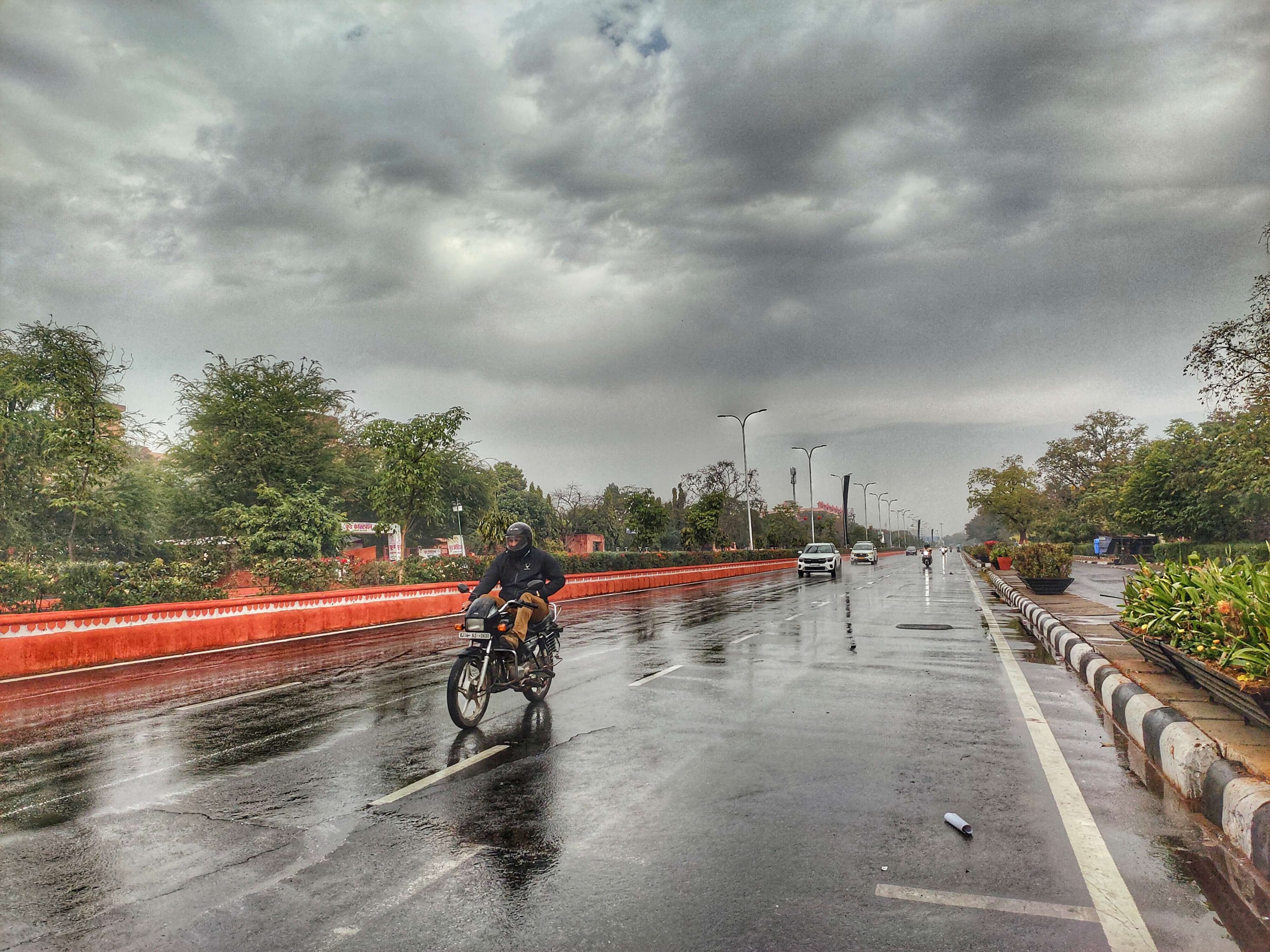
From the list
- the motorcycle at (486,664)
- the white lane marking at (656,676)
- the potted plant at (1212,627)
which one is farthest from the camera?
the white lane marking at (656,676)

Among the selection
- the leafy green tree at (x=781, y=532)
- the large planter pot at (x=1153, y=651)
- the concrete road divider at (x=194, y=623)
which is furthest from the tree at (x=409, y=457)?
the leafy green tree at (x=781, y=532)

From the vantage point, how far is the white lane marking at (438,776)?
17.2 ft

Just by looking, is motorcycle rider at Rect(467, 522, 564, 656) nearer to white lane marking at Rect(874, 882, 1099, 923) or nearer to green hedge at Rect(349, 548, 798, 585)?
white lane marking at Rect(874, 882, 1099, 923)

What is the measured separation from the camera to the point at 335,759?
6293 millimetres

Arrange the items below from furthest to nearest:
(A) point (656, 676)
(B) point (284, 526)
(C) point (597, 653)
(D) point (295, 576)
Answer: (B) point (284, 526)
(D) point (295, 576)
(C) point (597, 653)
(A) point (656, 676)

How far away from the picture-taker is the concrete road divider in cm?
1212

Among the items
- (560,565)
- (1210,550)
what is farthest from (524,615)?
(1210,550)

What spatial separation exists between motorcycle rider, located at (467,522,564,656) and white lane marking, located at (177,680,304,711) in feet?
11.0

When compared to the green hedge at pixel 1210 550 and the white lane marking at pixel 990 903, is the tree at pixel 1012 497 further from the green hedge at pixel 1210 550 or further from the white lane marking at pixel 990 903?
the white lane marking at pixel 990 903

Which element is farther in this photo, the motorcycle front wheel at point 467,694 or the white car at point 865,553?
the white car at point 865,553

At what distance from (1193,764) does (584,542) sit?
235ft

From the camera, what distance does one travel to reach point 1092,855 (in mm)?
4246

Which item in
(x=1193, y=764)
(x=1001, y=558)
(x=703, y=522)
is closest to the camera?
(x=1193, y=764)

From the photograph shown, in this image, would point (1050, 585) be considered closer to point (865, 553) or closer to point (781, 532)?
point (865, 553)
